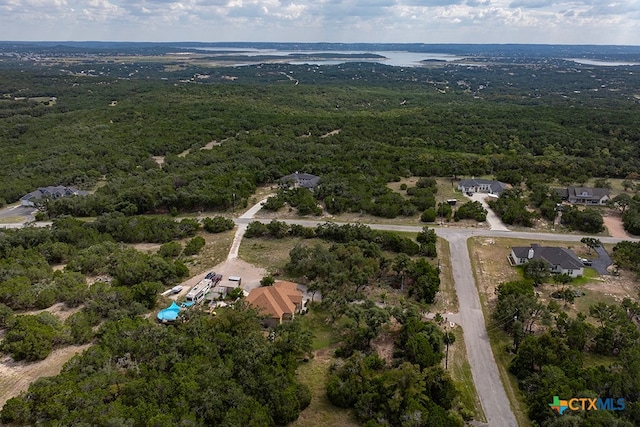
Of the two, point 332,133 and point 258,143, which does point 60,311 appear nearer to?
point 258,143

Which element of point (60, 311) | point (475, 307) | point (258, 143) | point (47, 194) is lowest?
point (475, 307)

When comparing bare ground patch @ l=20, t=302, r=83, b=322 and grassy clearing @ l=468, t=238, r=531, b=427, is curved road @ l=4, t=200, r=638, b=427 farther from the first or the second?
bare ground patch @ l=20, t=302, r=83, b=322

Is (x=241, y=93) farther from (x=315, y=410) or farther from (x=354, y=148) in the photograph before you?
(x=315, y=410)

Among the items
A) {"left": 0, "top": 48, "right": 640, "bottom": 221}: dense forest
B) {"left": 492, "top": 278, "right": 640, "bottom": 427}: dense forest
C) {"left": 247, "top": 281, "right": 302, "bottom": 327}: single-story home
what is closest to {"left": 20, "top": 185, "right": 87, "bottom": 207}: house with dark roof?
{"left": 0, "top": 48, "right": 640, "bottom": 221}: dense forest

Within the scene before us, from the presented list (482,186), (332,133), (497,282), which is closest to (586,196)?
(482,186)

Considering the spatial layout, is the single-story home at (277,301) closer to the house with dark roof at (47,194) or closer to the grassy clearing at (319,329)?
the grassy clearing at (319,329)

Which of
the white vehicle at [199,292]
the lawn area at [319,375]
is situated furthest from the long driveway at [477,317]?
the white vehicle at [199,292]

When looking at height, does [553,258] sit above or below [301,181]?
above

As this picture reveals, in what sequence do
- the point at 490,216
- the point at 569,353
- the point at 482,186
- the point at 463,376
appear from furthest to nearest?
the point at 482,186, the point at 490,216, the point at 463,376, the point at 569,353
